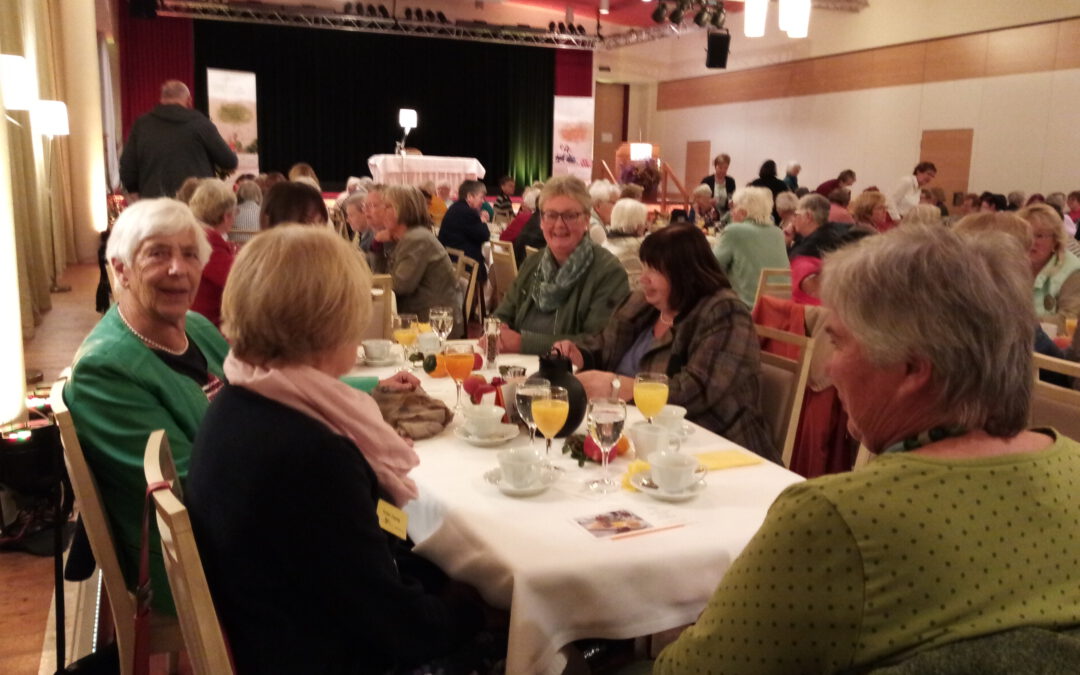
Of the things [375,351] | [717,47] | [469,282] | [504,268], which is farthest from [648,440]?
[717,47]

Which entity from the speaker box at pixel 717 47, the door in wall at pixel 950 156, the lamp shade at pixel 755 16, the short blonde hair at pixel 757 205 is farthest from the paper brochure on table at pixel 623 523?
the speaker box at pixel 717 47

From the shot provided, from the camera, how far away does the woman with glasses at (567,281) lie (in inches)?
132

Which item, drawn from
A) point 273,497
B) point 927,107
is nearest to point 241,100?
point 927,107

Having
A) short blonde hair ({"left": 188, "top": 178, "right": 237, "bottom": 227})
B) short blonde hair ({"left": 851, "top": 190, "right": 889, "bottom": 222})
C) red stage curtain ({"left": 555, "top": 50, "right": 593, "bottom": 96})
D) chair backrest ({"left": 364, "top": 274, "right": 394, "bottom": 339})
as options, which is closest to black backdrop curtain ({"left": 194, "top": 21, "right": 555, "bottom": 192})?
red stage curtain ({"left": 555, "top": 50, "right": 593, "bottom": 96})

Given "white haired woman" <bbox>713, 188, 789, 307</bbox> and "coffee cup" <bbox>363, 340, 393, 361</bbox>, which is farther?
"white haired woman" <bbox>713, 188, 789, 307</bbox>

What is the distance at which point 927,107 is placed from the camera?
39.3 ft

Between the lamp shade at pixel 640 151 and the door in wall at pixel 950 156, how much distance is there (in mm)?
5269

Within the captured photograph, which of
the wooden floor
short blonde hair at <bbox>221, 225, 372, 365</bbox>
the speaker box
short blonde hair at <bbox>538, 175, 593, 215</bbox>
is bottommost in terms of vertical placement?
the wooden floor

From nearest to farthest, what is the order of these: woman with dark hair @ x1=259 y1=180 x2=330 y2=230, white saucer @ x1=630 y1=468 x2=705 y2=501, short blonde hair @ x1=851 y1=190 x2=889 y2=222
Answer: white saucer @ x1=630 y1=468 x2=705 y2=501, woman with dark hair @ x1=259 y1=180 x2=330 y2=230, short blonde hair @ x1=851 y1=190 x2=889 y2=222

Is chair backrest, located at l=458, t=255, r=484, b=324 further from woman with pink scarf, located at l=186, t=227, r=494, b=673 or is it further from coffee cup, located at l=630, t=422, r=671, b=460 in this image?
woman with pink scarf, located at l=186, t=227, r=494, b=673

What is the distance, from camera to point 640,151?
1612 cm

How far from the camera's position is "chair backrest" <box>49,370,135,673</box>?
1649mm

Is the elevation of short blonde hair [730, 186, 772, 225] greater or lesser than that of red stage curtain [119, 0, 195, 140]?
lesser

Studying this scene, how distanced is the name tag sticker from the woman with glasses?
1.73 meters
